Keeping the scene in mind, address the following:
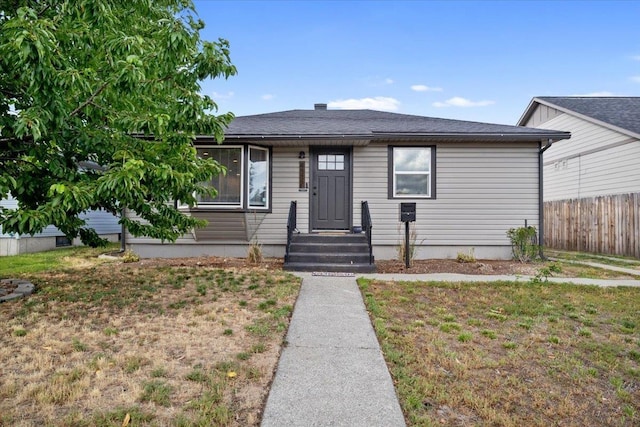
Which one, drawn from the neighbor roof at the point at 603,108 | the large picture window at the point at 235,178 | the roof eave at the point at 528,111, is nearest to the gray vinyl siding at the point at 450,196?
the large picture window at the point at 235,178

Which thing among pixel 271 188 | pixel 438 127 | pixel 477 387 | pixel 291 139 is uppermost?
pixel 438 127

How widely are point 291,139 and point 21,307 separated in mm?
5909

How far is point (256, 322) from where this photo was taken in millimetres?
3992

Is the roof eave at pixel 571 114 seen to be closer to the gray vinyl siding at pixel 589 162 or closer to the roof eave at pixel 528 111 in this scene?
the roof eave at pixel 528 111

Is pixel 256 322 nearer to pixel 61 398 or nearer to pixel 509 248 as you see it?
pixel 61 398

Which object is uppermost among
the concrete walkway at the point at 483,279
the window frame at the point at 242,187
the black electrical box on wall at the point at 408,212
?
the window frame at the point at 242,187

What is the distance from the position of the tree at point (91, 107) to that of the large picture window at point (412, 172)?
18.1 feet

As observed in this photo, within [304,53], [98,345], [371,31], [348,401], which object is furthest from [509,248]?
[304,53]

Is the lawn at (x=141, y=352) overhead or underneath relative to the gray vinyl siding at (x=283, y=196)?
underneath

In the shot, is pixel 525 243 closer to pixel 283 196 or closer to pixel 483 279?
pixel 483 279

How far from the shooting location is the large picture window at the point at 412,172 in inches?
365

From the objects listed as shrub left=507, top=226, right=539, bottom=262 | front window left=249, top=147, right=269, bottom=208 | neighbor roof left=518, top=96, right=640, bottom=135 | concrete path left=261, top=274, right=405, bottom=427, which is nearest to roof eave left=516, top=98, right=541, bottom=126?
neighbor roof left=518, top=96, right=640, bottom=135

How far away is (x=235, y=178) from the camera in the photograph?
8.66 meters

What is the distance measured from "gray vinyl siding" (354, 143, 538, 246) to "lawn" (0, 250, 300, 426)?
4.27m
